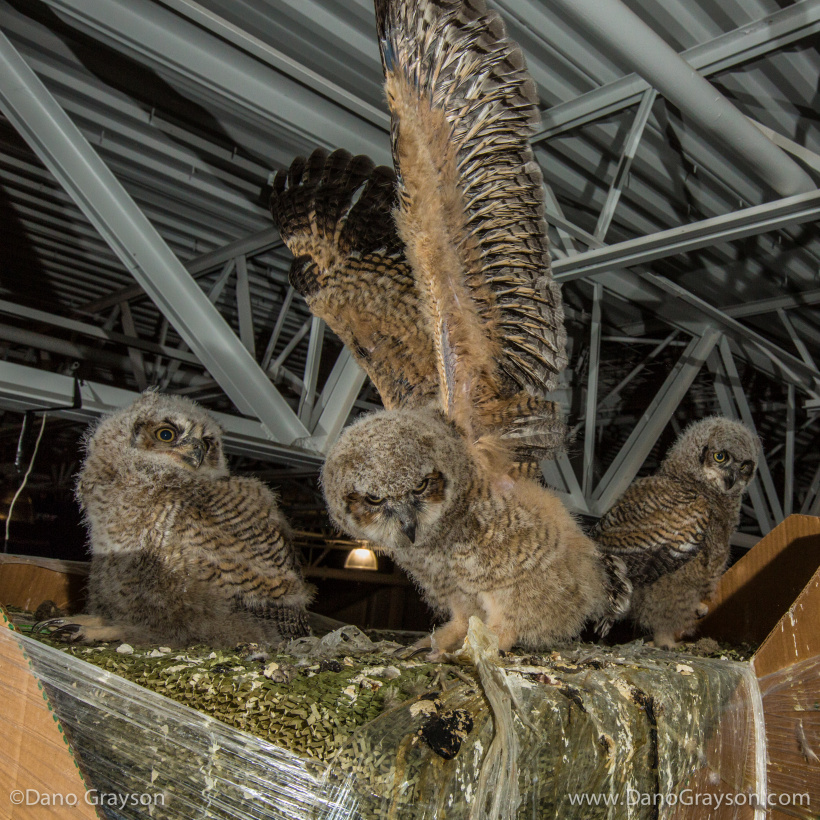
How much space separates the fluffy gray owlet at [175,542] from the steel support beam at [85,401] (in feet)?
1.02

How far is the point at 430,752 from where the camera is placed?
26.0 inches

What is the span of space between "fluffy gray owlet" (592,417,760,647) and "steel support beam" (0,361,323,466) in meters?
1.44

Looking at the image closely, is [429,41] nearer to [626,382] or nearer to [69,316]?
[626,382]

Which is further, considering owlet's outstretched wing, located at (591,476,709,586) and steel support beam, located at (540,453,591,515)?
steel support beam, located at (540,453,591,515)

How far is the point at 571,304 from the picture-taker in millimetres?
4527

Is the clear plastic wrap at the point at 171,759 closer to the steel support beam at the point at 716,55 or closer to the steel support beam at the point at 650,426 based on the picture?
the steel support beam at the point at 716,55

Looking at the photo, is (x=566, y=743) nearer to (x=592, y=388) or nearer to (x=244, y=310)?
(x=592, y=388)

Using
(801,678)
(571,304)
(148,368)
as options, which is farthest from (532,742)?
(148,368)

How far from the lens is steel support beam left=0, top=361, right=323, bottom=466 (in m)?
1.97

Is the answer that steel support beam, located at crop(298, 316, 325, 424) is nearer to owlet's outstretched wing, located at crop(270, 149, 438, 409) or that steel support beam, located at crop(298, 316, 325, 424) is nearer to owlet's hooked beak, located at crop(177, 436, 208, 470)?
owlet's outstretched wing, located at crop(270, 149, 438, 409)

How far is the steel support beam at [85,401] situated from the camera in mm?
1972

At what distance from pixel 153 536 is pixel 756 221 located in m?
2.65

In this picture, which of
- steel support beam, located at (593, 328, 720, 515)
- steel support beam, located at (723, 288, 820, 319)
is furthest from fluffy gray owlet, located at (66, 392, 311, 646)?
steel support beam, located at (723, 288, 820, 319)

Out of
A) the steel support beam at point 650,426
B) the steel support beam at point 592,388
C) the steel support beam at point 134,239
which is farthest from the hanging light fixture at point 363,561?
the steel support beam at point 134,239
